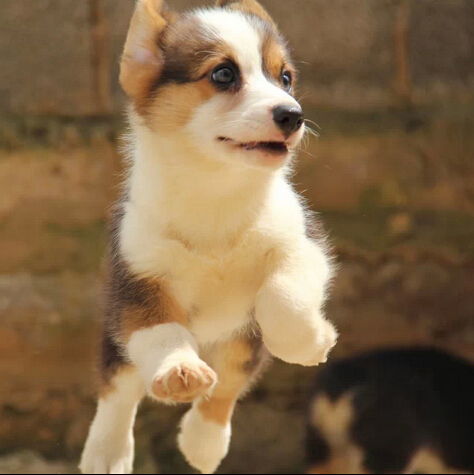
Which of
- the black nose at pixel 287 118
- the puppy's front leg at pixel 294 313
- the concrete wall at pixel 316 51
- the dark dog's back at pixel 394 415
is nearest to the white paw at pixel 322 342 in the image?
the puppy's front leg at pixel 294 313

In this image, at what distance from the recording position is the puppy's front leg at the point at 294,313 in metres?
1.76

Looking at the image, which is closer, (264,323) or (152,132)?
(264,323)

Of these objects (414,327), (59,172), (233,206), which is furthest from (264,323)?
(414,327)

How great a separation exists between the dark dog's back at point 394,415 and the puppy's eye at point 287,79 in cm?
264

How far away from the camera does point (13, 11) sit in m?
3.88

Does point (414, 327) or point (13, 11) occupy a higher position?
point (13, 11)

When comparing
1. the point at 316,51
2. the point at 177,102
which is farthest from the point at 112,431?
the point at 316,51

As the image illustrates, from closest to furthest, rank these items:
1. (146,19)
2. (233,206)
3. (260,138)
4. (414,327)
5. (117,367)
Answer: (260,138), (146,19), (233,206), (117,367), (414,327)

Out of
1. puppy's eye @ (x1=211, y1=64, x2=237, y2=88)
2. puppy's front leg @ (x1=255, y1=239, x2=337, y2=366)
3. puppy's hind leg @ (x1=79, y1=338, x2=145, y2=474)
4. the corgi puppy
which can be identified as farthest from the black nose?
puppy's hind leg @ (x1=79, y1=338, x2=145, y2=474)

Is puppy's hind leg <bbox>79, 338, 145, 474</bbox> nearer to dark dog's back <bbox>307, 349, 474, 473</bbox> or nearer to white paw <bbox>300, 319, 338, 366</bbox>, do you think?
white paw <bbox>300, 319, 338, 366</bbox>

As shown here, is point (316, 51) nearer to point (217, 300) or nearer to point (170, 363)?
point (217, 300)

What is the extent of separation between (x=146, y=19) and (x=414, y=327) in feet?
9.30

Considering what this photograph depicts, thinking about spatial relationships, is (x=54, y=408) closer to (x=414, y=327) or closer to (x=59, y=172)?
(x=59, y=172)

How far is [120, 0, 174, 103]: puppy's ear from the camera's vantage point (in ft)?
5.90
